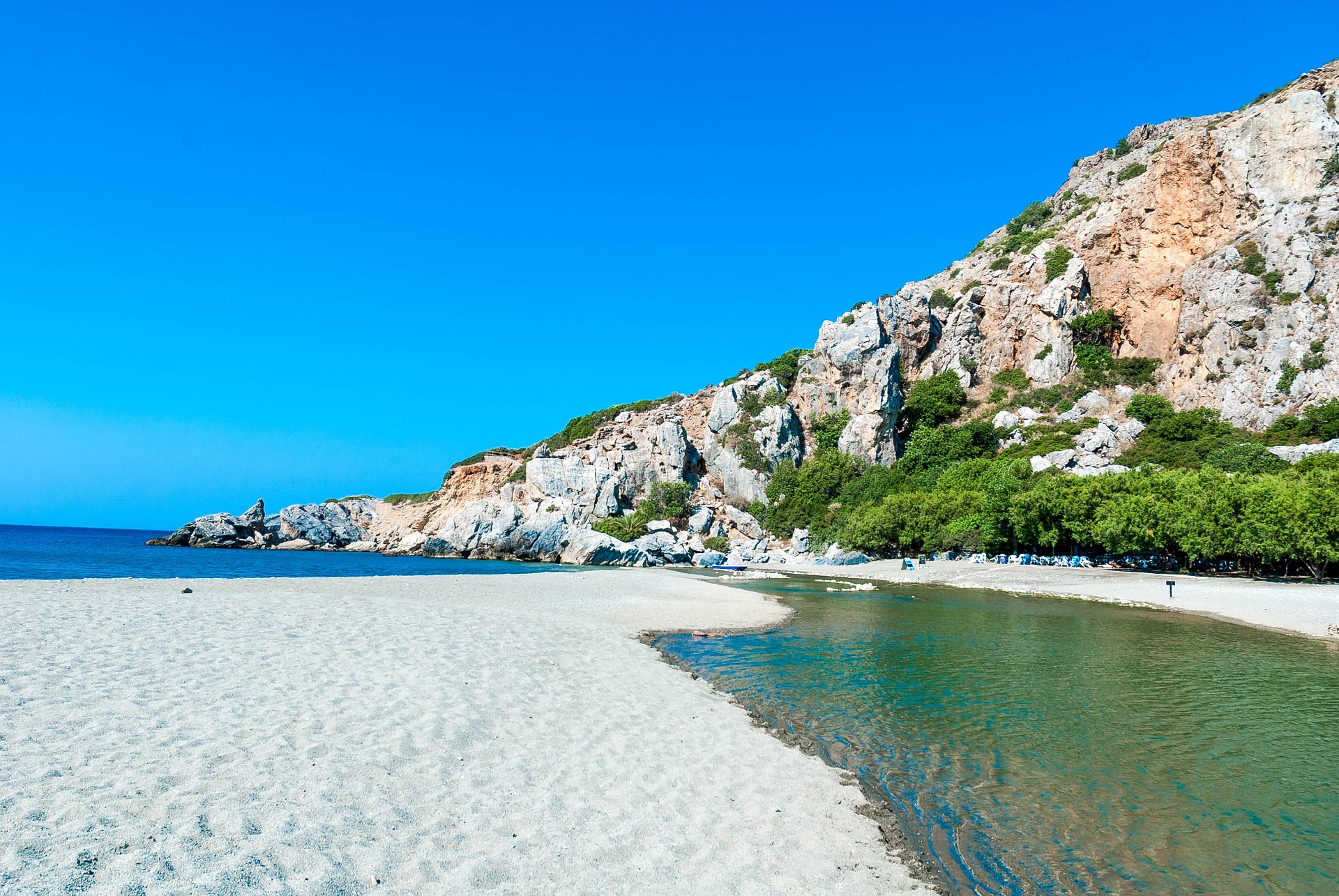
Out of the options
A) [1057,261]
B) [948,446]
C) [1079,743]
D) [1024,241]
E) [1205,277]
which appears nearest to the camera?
[1079,743]

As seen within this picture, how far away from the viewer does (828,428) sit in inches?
3718

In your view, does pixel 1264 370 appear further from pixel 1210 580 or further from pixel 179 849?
pixel 179 849

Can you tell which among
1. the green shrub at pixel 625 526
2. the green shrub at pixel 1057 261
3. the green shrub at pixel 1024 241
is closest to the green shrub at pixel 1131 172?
the green shrub at pixel 1024 241

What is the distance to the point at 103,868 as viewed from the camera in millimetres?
4906

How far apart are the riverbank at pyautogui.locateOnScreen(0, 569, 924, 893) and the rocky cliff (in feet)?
195

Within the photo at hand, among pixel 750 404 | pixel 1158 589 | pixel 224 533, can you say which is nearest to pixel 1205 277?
pixel 750 404

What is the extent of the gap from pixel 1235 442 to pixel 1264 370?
11.8 metres

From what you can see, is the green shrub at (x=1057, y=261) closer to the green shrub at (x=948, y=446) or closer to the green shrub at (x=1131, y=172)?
the green shrub at (x=1131, y=172)

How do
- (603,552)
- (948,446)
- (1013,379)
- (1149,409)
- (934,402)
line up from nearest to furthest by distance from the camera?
1. (603,552)
2. (1149,409)
3. (948,446)
4. (934,402)
5. (1013,379)

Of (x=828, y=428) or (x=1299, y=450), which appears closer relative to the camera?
(x=1299, y=450)

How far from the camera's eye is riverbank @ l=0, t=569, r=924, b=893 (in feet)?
17.9

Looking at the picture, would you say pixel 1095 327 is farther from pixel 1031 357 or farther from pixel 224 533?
pixel 224 533

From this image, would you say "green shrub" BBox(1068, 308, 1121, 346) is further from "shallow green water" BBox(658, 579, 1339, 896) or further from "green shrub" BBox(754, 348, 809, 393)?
"shallow green water" BBox(658, 579, 1339, 896)

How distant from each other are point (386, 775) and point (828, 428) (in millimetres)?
90780
